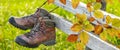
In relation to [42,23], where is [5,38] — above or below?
below

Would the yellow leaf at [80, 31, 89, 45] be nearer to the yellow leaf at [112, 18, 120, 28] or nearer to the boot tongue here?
the yellow leaf at [112, 18, 120, 28]

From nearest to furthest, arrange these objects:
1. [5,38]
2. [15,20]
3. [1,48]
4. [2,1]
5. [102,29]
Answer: [102,29] → [15,20] → [1,48] → [5,38] → [2,1]

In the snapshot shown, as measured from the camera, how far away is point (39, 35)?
10.7ft

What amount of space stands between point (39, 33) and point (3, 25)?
1.76m

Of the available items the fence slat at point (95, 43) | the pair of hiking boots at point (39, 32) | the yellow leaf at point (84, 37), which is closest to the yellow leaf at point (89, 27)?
the yellow leaf at point (84, 37)

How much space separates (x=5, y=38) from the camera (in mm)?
4590

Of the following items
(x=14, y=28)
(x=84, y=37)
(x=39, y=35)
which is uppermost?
(x=84, y=37)

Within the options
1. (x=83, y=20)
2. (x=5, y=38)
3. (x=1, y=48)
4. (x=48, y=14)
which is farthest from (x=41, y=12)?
(x=83, y=20)

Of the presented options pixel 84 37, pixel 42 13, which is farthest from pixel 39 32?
pixel 84 37

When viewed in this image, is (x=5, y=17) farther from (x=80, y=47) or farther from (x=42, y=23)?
(x=80, y=47)

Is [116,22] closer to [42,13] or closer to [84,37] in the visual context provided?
[84,37]

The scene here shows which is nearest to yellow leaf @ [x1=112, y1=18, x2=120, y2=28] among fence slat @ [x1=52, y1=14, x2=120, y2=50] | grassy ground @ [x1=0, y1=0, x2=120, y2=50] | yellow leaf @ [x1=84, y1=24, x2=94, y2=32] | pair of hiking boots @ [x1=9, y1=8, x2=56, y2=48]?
yellow leaf @ [x1=84, y1=24, x2=94, y2=32]

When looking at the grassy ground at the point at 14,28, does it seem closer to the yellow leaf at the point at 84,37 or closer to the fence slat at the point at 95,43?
the fence slat at the point at 95,43

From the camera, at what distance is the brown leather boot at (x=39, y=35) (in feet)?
10.6
